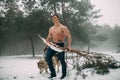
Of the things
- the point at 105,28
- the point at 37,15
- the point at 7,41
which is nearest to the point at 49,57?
the point at 37,15

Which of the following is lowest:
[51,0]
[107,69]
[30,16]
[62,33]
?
[107,69]

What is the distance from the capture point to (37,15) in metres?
34.4

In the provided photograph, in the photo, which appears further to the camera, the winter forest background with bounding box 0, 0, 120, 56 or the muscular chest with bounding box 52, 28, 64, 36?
the winter forest background with bounding box 0, 0, 120, 56

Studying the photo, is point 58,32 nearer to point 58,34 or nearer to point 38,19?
point 58,34

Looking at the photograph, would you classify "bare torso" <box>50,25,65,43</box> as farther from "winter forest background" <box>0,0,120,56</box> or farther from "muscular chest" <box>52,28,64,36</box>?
"winter forest background" <box>0,0,120,56</box>

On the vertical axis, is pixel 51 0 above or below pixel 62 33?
above

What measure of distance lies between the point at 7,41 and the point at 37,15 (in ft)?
56.9

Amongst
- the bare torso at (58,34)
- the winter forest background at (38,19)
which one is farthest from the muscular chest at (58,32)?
the winter forest background at (38,19)

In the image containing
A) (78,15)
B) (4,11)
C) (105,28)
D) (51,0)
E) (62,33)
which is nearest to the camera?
(62,33)

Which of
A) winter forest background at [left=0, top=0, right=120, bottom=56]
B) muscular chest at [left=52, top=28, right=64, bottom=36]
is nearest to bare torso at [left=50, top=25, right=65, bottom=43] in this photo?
muscular chest at [left=52, top=28, right=64, bottom=36]

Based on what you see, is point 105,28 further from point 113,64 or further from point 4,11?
point 113,64

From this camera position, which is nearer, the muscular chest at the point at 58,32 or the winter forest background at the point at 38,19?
the muscular chest at the point at 58,32

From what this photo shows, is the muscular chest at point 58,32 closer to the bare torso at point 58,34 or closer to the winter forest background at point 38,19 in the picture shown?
the bare torso at point 58,34

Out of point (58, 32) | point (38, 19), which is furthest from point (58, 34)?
point (38, 19)
